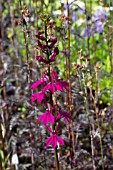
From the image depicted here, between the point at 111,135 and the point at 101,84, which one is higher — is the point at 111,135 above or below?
below

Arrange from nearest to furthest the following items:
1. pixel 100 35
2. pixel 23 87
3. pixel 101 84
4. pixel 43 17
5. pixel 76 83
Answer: pixel 43 17
pixel 76 83
pixel 101 84
pixel 23 87
pixel 100 35

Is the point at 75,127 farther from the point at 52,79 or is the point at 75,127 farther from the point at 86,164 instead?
the point at 52,79

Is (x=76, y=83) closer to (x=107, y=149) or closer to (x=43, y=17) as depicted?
(x=107, y=149)

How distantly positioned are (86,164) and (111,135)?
31 centimetres

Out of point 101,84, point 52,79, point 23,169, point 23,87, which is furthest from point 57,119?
point 23,87

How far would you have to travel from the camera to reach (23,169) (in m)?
2.08

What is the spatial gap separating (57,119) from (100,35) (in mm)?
2305

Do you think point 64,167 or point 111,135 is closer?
point 64,167

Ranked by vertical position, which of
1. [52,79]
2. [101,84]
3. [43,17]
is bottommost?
[101,84]

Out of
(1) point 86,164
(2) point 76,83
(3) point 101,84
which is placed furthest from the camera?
(3) point 101,84

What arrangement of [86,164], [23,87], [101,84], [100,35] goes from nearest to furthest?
[86,164] < [101,84] < [23,87] < [100,35]

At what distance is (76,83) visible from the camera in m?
2.36

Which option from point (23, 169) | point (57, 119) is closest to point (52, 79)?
point (57, 119)

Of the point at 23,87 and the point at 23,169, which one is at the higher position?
the point at 23,87
